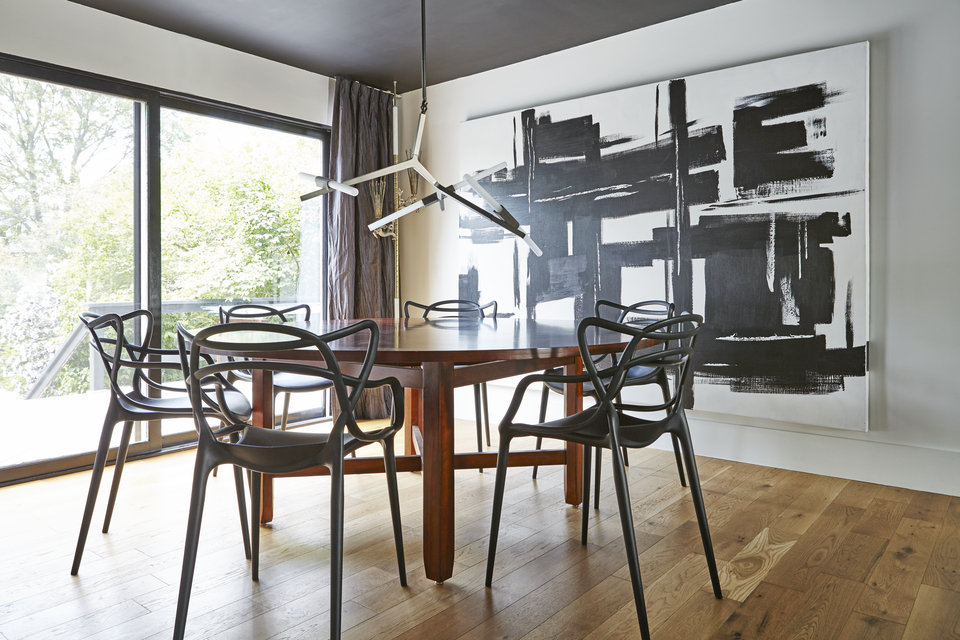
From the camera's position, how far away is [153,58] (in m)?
3.48

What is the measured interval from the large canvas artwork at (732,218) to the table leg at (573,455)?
106cm

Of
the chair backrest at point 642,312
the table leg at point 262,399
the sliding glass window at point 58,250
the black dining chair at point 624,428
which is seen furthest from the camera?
the chair backrest at point 642,312

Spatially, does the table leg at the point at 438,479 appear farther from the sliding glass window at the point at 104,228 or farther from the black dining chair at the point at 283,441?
the sliding glass window at the point at 104,228

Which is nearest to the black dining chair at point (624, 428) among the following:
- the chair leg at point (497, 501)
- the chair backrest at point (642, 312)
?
the chair leg at point (497, 501)

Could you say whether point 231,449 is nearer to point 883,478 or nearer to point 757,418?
point 757,418

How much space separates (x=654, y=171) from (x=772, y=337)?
110 centimetres

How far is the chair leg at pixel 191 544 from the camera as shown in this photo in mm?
1488

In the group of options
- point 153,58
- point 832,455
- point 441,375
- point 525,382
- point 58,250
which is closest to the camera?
point 441,375

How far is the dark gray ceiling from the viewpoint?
3264 mm

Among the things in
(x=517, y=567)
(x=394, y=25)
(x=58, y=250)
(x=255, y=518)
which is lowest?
(x=517, y=567)

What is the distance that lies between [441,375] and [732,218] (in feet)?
6.76

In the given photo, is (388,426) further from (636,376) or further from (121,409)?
(636,376)

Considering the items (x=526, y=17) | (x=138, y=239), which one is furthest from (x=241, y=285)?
(x=526, y=17)

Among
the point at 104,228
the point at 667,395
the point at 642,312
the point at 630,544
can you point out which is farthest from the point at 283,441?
the point at 104,228
